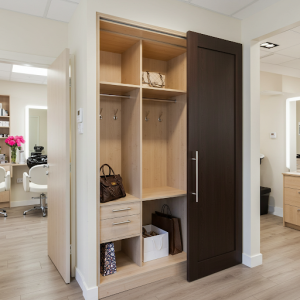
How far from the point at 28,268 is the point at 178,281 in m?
1.53

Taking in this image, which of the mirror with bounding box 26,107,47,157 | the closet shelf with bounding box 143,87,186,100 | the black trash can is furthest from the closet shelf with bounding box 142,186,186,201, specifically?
the mirror with bounding box 26,107,47,157

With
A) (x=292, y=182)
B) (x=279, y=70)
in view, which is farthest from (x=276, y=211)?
(x=279, y=70)

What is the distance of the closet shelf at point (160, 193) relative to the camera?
248 cm

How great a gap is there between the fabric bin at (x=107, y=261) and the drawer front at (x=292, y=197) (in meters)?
2.89

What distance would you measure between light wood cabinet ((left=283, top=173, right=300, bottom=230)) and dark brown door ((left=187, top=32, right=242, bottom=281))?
1.61 meters

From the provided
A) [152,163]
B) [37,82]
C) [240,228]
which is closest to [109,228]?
[152,163]

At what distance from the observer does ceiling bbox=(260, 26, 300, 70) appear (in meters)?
3.28

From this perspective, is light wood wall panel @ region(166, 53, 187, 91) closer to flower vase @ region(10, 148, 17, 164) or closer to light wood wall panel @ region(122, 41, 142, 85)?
light wood wall panel @ region(122, 41, 142, 85)

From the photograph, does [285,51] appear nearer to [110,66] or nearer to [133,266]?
[110,66]

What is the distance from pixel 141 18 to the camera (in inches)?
89.1

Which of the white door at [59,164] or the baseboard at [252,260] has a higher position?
the white door at [59,164]

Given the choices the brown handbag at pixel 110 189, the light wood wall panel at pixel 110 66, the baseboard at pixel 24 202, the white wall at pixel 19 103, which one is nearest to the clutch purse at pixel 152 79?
the light wood wall panel at pixel 110 66

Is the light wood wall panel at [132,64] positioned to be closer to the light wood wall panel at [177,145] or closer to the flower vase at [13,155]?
the light wood wall panel at [177,145]

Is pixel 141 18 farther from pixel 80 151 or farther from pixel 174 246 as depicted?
pixel 174 246
